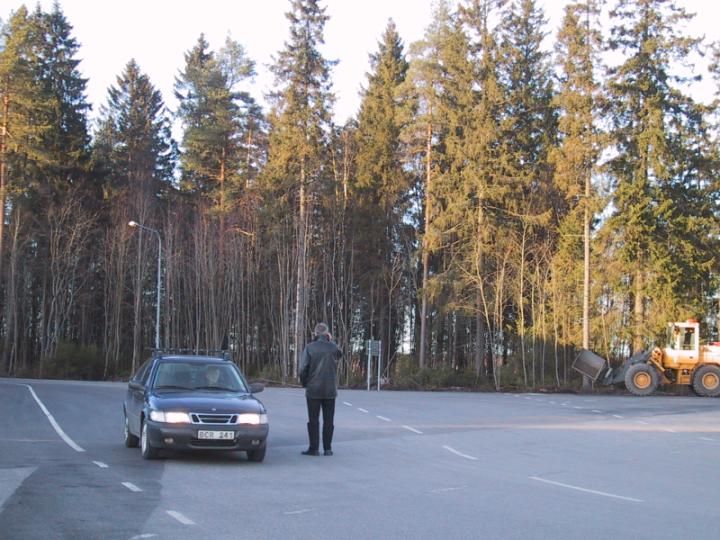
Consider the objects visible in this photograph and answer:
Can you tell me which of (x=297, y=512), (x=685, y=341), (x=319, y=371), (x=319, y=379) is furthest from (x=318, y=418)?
(x=685, y=341)

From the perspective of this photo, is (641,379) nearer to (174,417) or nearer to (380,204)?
(380,204)

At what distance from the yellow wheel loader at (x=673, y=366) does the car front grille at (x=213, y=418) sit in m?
28.5

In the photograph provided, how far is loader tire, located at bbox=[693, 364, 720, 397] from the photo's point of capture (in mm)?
36344

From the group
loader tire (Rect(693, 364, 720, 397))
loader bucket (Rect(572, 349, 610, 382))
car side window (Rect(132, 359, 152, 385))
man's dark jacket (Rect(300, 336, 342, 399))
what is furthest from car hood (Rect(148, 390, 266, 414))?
loader bucket (Rect(572, 349, 610, 382))

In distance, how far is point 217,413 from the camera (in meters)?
11.4

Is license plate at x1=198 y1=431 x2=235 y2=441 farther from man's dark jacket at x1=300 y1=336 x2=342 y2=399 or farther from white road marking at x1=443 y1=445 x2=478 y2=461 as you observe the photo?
white road marking at x1=443 y1=445 x2=478 y2=461

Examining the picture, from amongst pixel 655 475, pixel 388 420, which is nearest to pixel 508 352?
pixel 388 420

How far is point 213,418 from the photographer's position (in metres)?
11.4

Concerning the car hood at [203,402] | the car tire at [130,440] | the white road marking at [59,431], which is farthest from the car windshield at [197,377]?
the white road marking at [59,431]

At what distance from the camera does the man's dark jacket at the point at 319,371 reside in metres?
12.9

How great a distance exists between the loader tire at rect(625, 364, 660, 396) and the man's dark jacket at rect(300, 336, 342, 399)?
1050 inches

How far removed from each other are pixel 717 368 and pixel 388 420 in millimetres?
22241

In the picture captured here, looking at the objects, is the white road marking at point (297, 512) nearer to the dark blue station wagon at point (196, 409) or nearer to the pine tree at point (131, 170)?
the dark blue station wagon at point (196, 409)

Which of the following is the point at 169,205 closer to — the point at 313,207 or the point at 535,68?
the point at 313,207
